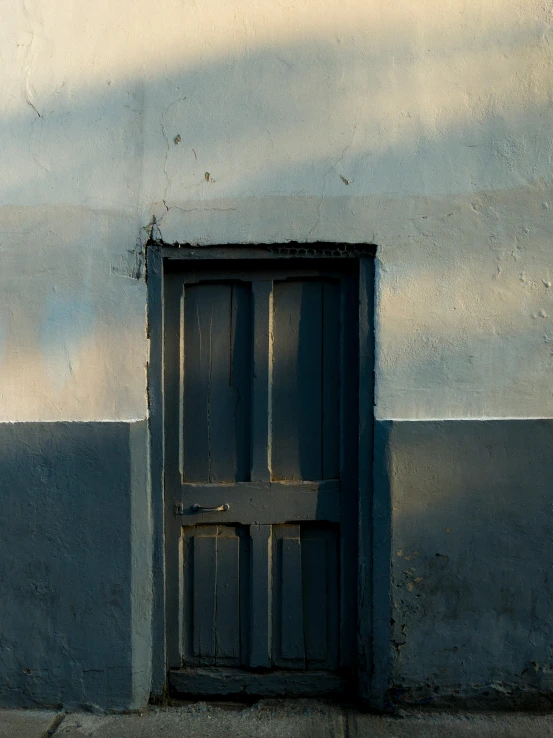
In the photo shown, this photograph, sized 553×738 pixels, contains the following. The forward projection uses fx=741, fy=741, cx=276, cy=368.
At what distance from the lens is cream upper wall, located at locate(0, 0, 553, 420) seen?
346cm

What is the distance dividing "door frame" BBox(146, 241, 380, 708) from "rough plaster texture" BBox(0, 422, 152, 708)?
6cm

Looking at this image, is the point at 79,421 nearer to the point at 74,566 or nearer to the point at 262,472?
the point at 74,566

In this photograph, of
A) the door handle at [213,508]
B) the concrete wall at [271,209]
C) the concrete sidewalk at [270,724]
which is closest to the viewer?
the concrete sidewalk at [270,724]

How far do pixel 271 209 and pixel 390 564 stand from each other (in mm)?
1768

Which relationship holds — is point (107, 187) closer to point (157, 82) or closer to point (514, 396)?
point (157, 82)

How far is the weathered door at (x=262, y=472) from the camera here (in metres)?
3.62

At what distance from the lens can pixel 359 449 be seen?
3.53 metres

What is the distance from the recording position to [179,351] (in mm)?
3650

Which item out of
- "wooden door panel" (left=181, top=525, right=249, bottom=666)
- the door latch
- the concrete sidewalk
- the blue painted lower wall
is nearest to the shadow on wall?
the blue painted lower wall

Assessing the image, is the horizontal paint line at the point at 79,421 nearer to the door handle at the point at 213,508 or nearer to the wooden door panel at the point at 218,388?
the wooden door panel at the point at 218,388

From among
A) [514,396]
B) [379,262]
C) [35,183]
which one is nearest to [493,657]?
[514,396]

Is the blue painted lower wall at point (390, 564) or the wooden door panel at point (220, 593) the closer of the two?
the blue painted lower wall at point (390, 564)

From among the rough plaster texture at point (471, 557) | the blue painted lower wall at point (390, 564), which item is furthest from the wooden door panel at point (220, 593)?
the rough plaster texture at point (471, 557)

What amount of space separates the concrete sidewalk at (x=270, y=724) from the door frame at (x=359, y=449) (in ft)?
0.48
